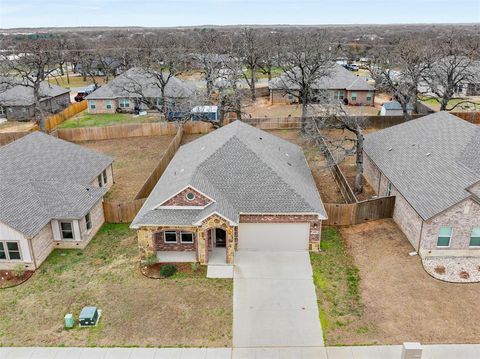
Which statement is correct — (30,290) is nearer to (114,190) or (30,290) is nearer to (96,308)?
(96,308)

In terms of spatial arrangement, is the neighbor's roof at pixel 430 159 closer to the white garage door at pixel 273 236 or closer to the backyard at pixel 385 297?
the backyard at pixel 385 297

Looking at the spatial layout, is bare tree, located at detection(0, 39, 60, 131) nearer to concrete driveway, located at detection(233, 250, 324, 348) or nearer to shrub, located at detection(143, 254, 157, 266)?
shrub, located at detection(143, 254, 157, 266)

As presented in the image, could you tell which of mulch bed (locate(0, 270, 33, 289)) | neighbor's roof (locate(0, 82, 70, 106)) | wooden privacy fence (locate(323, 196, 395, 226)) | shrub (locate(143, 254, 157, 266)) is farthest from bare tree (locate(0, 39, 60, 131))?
wooden privacy fence (locate(323, 196, 395, 226))

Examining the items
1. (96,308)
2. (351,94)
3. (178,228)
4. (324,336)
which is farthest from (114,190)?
(351,94)

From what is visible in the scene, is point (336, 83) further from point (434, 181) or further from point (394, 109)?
point (434, 181)

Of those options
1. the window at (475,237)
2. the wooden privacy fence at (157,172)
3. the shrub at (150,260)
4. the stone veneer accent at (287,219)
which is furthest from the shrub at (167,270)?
the window at (475,237)
